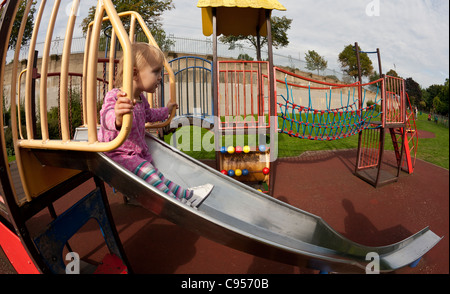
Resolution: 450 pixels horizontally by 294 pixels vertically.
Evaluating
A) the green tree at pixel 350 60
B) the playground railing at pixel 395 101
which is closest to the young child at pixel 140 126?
the playground railing at pixel 395 101

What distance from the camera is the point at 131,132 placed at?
5.14 ft

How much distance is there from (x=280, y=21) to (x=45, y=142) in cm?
2159

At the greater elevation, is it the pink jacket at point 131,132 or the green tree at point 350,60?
the green tree at point 350,60

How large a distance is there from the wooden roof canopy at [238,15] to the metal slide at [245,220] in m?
1.93

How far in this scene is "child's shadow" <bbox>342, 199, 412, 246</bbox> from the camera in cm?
261

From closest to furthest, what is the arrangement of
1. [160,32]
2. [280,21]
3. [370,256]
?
[370,256], [160,32], [280,21]

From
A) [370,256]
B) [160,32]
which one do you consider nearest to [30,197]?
[370,256]

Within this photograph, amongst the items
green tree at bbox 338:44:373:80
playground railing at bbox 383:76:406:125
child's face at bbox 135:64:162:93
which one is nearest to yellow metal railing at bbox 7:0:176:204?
child's face at bbox 135:64:162:93

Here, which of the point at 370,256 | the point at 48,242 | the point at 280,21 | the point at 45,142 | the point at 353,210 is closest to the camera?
the point at 45,142

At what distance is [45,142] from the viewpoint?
1.21m

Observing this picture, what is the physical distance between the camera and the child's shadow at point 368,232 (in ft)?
8.55

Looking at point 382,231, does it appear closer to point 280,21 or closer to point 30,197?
point 30,197

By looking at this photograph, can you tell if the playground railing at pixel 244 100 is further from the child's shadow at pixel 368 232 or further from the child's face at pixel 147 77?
the child's shadow at pixel 368 232
